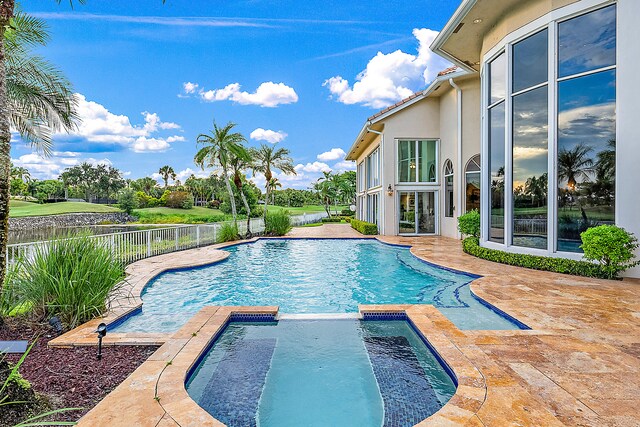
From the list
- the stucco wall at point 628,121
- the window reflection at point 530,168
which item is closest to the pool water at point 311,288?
the window reflection at point 530,168

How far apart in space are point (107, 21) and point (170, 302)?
50.5ft

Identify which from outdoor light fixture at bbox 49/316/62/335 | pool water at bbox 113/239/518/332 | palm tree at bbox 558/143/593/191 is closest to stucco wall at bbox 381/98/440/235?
pool water at bbox 113/239/518/332

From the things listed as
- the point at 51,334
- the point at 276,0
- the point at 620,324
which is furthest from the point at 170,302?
the point at 276,0

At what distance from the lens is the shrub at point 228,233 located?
14.8 meters

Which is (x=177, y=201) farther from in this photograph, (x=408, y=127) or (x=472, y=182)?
(x=472, y=182)

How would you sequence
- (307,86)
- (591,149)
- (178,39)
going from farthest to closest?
(307,86)
(178,39)
(591,149)

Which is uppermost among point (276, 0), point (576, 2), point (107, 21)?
point (276, 0)

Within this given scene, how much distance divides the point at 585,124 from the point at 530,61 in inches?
83.3

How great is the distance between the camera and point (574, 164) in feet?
24.6

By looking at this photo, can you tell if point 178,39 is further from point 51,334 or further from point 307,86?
point 51,334

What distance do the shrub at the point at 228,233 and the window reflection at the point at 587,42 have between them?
1258 cm

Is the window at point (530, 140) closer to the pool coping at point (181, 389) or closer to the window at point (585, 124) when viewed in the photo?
→ the window at point (585, 124)

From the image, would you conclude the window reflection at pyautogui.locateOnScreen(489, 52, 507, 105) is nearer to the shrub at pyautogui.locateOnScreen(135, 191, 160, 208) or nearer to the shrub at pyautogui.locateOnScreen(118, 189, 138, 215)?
the shrub at pyautogui.locateOnScreen(118, 189, 138, 215)

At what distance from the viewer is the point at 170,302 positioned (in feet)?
20.5
